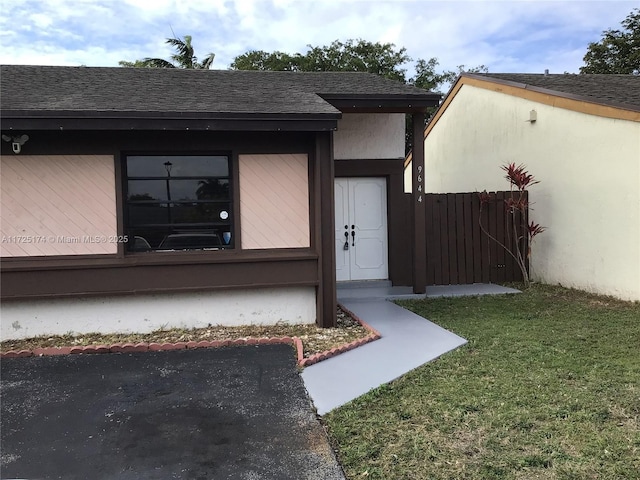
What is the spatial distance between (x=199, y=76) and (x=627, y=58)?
21452 millimetres

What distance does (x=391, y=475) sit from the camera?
2998 mm

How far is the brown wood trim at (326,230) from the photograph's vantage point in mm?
6520

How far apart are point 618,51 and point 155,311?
24646mm

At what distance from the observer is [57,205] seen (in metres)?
6.22

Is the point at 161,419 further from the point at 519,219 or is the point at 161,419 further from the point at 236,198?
the point at 519,219

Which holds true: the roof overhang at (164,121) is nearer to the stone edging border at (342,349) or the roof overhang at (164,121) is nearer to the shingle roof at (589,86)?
the stone edging border at (342,349)

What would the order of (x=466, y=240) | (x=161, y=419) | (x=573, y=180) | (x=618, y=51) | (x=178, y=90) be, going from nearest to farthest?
1. (x=161, y=419)
2. (x=178, y=90)
3. (x=573, y=180)
4. (x=466, y=240)
5. (x=618, y=51)

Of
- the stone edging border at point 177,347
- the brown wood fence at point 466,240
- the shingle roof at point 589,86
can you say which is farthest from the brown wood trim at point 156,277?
the shingle roof at point 589,86

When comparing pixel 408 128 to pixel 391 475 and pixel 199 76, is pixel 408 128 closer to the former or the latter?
pixel 199 76

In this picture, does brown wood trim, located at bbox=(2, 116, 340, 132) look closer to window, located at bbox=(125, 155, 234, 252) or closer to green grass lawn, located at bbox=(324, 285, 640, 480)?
window, located at bbox=(125, 155, 234, 252)

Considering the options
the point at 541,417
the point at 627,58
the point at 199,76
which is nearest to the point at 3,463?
the point at 541,417

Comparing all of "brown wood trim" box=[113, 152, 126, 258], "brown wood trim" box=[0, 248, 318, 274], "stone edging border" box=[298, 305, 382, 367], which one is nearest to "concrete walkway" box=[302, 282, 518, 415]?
"stone edging border" box=[298, 305, 382, 367]

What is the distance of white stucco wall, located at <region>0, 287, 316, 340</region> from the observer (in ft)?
20.5

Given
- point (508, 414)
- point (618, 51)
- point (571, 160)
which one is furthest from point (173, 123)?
point (618, 51)
